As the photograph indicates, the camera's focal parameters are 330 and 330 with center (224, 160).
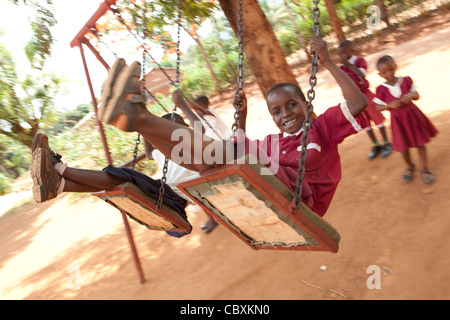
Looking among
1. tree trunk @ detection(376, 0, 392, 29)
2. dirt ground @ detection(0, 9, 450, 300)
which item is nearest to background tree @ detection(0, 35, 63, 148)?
dirt ground @ detection(0, 9, 450, 300)

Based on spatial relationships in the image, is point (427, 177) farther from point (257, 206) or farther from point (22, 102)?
point (22, 102)

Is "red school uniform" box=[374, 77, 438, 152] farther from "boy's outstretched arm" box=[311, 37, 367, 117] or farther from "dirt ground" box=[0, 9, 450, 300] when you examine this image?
"boy's outstretched arm" box=[311, 37, 367, 117]

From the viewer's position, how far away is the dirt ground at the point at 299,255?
2312 millimetres

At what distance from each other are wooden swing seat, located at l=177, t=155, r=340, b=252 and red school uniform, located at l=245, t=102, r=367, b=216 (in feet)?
0.64

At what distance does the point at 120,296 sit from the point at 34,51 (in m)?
3.06

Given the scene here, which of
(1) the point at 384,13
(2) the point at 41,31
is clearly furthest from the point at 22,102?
(1) the point at 384,13

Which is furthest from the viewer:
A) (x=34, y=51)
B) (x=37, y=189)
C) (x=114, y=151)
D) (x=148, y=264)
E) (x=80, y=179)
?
(x=114, y=151)

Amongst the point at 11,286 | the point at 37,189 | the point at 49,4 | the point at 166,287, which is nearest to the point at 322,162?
the point at 37,189

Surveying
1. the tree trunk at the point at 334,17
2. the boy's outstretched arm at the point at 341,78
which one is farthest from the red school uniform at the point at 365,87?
the tree trunk at the point at 334,17

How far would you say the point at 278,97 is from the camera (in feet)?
6.35

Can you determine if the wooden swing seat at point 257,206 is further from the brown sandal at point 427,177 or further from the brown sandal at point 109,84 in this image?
the brown sandal at point 427,177

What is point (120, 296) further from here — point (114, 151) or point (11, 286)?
point (114, 151)

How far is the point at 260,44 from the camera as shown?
A: 10.4 feet

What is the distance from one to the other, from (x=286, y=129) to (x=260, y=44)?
1474 millimetres
